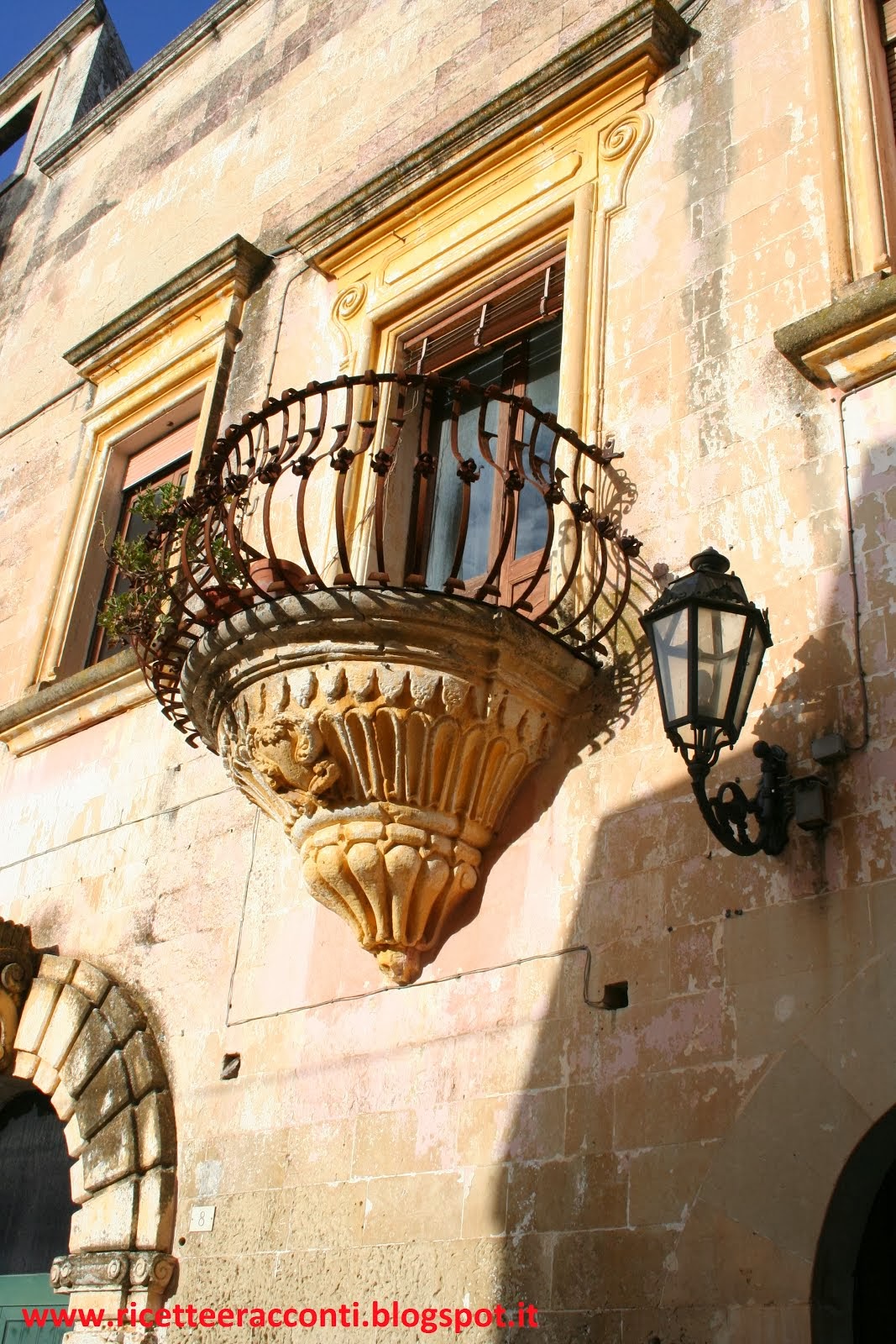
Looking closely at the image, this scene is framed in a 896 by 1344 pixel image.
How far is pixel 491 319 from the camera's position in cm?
670

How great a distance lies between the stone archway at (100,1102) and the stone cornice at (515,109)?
12.8 ft

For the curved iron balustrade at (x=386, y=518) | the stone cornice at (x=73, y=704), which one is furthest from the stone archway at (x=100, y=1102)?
the curved iron balustrade at (x=386, y=518)

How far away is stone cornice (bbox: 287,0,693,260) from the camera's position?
6234 mm

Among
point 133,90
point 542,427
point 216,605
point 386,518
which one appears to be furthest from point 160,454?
point 133,90

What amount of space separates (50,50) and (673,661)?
11341 mm

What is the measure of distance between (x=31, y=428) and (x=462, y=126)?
167 inches

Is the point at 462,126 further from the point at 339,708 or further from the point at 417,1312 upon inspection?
the point at 417,1312

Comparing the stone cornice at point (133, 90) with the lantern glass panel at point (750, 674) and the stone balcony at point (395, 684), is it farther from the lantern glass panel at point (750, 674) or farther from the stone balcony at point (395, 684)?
the lantern glass panel at point (750, 674)

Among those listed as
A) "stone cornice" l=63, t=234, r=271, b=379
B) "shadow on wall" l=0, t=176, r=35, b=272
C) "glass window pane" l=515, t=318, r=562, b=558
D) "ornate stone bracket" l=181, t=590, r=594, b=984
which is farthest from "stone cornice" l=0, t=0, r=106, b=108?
"ornate stone bracket" l=181, t=590, r=594, b=984

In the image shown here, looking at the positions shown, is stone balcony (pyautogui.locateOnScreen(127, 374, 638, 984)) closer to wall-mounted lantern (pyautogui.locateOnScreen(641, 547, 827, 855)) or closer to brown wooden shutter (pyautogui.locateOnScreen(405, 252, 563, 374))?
wall-mounted lantern (pyautogui.locateOnScreen(641, 547, 827, 855))

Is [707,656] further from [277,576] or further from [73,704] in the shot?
[73,704]

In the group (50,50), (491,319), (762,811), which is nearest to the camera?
(762,811)

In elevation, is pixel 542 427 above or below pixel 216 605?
above

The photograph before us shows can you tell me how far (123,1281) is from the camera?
538 centimetres
